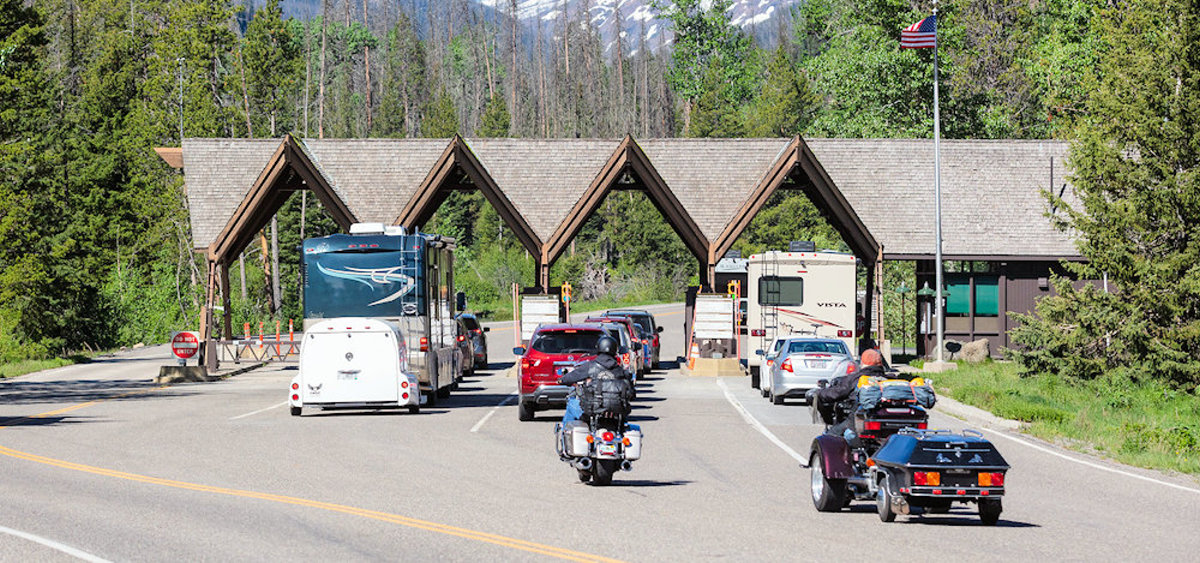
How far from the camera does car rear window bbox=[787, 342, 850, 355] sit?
105 ft

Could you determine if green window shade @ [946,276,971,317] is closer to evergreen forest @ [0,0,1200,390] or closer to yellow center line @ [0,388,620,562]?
evergreen forest @ [0,0,1200,390]

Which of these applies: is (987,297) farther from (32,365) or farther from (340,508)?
(340,508)

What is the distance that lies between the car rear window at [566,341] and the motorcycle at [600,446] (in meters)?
10.7

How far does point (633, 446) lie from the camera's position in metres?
17.0

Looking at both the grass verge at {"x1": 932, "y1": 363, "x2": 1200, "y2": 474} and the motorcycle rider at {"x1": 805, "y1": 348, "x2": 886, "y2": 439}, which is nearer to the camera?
the motorcycle rider at {"x1": 805, "y1": 348, "x2": 886, "y2": 439}

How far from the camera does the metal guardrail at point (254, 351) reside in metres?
51.9

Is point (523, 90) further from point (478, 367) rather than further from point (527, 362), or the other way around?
point (527, 362)

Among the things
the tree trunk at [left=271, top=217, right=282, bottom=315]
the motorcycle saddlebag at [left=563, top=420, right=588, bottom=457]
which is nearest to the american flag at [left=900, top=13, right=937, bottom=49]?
the motorcycle saddlebag at [left=563, top=420, right=588, bottom=457]

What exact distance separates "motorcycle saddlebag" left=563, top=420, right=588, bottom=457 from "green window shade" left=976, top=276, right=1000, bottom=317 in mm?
36338

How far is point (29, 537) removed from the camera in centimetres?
1267

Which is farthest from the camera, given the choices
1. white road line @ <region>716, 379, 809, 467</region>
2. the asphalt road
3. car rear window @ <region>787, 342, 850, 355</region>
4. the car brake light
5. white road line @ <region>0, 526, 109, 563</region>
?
car rear window @ <region>787, 342, 850, 355</region>

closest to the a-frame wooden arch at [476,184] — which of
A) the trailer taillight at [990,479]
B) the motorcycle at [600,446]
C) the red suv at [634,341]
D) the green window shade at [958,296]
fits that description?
the red suv at [634,341]

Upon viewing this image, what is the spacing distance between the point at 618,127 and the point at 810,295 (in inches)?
4739

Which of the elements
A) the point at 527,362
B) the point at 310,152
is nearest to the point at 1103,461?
the point at 527,362
